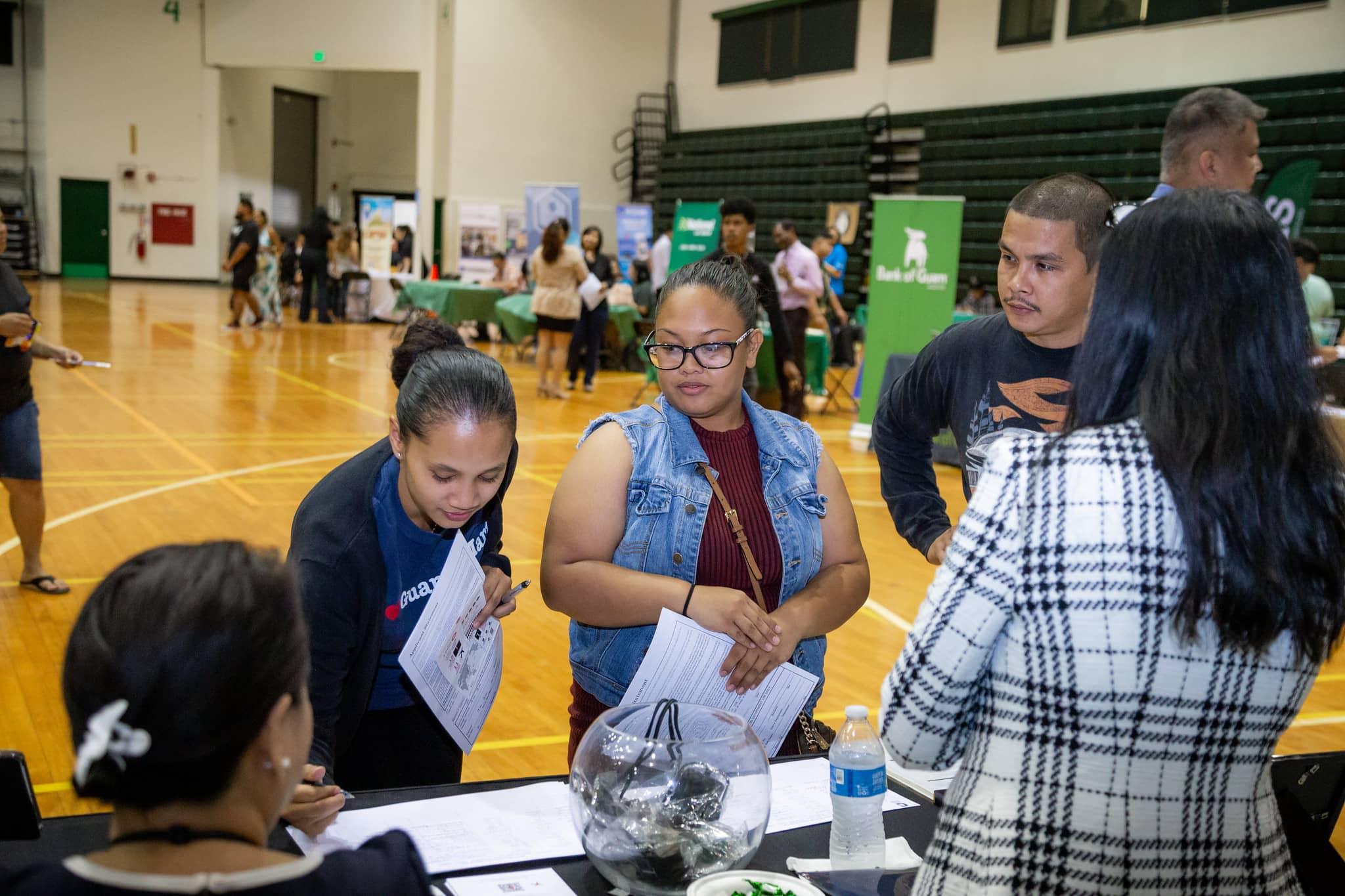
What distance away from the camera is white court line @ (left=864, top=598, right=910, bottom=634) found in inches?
196

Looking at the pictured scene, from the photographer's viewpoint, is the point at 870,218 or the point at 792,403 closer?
the point at 792,403

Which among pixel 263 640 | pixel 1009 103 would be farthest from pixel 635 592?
pixel 1009 103

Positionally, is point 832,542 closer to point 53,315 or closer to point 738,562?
point 738,562

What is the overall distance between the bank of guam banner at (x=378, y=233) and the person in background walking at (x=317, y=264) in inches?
54.0

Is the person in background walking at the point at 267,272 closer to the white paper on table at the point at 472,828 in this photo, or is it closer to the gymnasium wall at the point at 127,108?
the gymnasium wall at the point at 127,108

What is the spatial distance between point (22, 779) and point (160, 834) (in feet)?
2.13

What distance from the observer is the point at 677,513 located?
2133 millimetres

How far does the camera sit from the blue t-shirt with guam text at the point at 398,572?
6.23ft

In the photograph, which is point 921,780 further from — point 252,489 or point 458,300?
point 458,300

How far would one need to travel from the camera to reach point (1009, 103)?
14.9m

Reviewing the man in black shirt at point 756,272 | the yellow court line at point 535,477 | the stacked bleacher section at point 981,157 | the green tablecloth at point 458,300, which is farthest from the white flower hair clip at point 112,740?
the green tablecloth at point 458,300

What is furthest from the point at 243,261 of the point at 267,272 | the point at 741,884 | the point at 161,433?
the point at 741,884

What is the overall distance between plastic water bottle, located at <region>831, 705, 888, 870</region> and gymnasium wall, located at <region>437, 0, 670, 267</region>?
745 inches

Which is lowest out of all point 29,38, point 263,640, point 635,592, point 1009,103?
point 635,592
